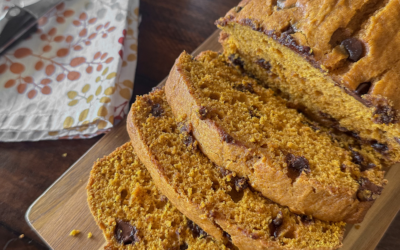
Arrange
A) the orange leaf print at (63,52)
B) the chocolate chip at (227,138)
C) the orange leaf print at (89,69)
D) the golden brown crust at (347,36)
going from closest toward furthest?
the golden brown crust at (347,36) < the chocolate chip at (227,138) < the orange leaf print at (89,69) < the orange leaf print at (63,52)

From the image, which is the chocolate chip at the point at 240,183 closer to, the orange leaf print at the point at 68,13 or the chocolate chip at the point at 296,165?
the chocolate chip at the point at 296,165

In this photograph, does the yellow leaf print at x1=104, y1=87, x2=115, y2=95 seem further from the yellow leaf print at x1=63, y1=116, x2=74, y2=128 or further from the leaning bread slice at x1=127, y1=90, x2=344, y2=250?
the leaning bread slice at x1=127, y1=90, x2=344, y2=250

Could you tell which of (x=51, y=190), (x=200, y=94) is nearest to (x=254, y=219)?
(x=200, y=94)

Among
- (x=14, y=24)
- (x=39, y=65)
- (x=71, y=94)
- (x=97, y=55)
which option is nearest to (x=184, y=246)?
(x=71, y=94)

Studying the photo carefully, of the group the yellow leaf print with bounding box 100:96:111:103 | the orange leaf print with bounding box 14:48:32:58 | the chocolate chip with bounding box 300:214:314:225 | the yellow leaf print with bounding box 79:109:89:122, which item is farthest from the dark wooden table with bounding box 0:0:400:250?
the chocolate chip with bounding box 300:214:314:225

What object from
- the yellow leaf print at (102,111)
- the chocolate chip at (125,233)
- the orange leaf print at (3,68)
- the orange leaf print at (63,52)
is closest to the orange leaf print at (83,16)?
the orange leaf print at (63,52)

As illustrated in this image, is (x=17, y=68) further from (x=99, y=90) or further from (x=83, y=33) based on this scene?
(x=99, y=90)
